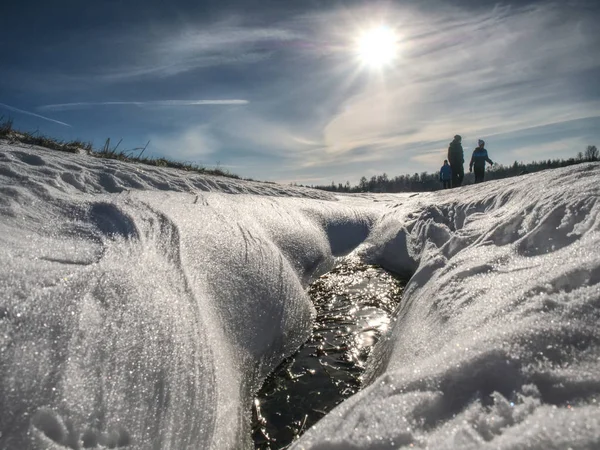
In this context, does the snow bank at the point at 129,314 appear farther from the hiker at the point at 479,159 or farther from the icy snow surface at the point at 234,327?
the hiker at the point at 479,159

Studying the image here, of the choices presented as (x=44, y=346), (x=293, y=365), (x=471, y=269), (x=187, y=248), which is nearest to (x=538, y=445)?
(x=471, y=269)

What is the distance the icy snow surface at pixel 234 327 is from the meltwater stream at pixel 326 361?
0.31 feet

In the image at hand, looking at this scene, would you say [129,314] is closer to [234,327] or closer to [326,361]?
[234,327]

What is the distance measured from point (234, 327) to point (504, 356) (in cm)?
130

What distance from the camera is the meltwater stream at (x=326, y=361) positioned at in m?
1.65

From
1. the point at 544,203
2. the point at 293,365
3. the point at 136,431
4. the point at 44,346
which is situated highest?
the point at 544,203

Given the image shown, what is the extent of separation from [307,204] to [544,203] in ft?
10.7

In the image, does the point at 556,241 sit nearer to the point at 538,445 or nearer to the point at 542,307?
the point at 542,307

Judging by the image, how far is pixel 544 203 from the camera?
1973mm

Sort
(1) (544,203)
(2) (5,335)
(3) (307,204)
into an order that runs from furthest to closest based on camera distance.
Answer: (3) (307,204) < (1) (544,203) < (2) (5,335)

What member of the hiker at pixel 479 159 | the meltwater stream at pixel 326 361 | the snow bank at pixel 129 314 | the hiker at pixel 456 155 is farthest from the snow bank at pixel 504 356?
the hiker at pixel 456 155

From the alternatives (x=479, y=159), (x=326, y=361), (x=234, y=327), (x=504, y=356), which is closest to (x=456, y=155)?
(x=479, y=159)

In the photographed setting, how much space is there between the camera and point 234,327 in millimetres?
1869

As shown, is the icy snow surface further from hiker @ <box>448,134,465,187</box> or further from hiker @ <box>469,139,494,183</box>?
hiker @ <box>448,134,465,187</box>
